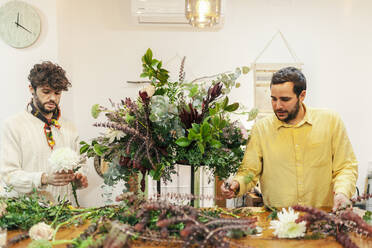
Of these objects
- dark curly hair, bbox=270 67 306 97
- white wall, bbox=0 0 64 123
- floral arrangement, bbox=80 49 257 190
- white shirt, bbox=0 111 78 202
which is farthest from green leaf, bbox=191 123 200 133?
white wall, bbox=0 0 64 123

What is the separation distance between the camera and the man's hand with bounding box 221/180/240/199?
1695 millimetres

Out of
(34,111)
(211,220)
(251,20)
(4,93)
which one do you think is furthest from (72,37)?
(211,220)

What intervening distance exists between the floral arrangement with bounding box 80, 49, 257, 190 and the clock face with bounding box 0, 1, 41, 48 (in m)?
2.56

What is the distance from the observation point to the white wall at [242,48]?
4.10 m

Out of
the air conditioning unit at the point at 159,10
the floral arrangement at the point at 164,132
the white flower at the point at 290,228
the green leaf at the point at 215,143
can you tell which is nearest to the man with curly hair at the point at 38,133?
the floral arrangement at the point at 164,132

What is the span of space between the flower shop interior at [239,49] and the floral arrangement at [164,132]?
2620 millimetres

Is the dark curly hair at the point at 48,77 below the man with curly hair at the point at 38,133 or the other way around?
the other way around

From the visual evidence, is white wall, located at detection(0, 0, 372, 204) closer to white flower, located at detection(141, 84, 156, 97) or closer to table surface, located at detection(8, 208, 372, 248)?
white flower, located at detection(141, 84, 156, 97)

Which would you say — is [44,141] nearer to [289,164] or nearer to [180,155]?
[180,155]

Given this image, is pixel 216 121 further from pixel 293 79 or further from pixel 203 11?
pixel 293 79

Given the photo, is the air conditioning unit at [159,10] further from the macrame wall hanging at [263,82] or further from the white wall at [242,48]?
the macrame wall hanging at [263,82]

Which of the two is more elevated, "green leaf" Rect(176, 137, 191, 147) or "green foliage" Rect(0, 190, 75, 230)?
"green leaf" Rect(176, 137, 191, 147)

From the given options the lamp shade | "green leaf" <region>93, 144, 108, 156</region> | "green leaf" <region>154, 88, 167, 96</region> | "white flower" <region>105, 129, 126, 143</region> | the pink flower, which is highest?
the lamp shade

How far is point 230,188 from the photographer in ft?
5.63
